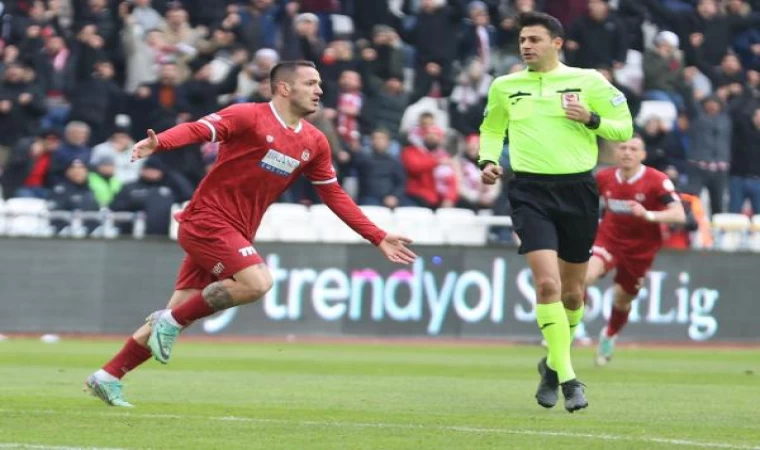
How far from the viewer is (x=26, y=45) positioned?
963 inches

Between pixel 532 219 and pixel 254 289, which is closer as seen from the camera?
pixel 254 289

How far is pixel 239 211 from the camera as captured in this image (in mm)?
11773

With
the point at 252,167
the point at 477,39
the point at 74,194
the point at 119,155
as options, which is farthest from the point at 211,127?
the point at 477,39

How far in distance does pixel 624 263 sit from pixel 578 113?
7.20 m

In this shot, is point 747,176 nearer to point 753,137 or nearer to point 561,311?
point 753,137

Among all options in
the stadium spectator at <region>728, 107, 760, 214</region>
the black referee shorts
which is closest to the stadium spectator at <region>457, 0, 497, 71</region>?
the stadium spectator at <region>728, 107, 760, 214</region>

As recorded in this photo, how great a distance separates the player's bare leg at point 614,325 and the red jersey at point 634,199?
0.48 meters

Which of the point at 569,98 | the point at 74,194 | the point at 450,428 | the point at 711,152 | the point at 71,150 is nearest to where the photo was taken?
the point at 450,428

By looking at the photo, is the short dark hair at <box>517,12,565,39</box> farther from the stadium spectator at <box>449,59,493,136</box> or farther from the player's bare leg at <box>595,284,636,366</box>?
the stadium spectator at <box>449,59,493,136</box>

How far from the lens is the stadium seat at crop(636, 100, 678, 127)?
25.4m

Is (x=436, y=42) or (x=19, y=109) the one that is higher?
(x=436, y=42)

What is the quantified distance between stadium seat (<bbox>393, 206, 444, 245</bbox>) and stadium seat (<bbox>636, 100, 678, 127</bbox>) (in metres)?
3.75

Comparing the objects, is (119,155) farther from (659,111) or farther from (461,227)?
(659,111)

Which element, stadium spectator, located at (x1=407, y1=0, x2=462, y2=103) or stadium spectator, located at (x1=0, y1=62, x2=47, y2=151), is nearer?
stadium spectator, located at (x1=0, y1=62, x2=47, y2=151)
